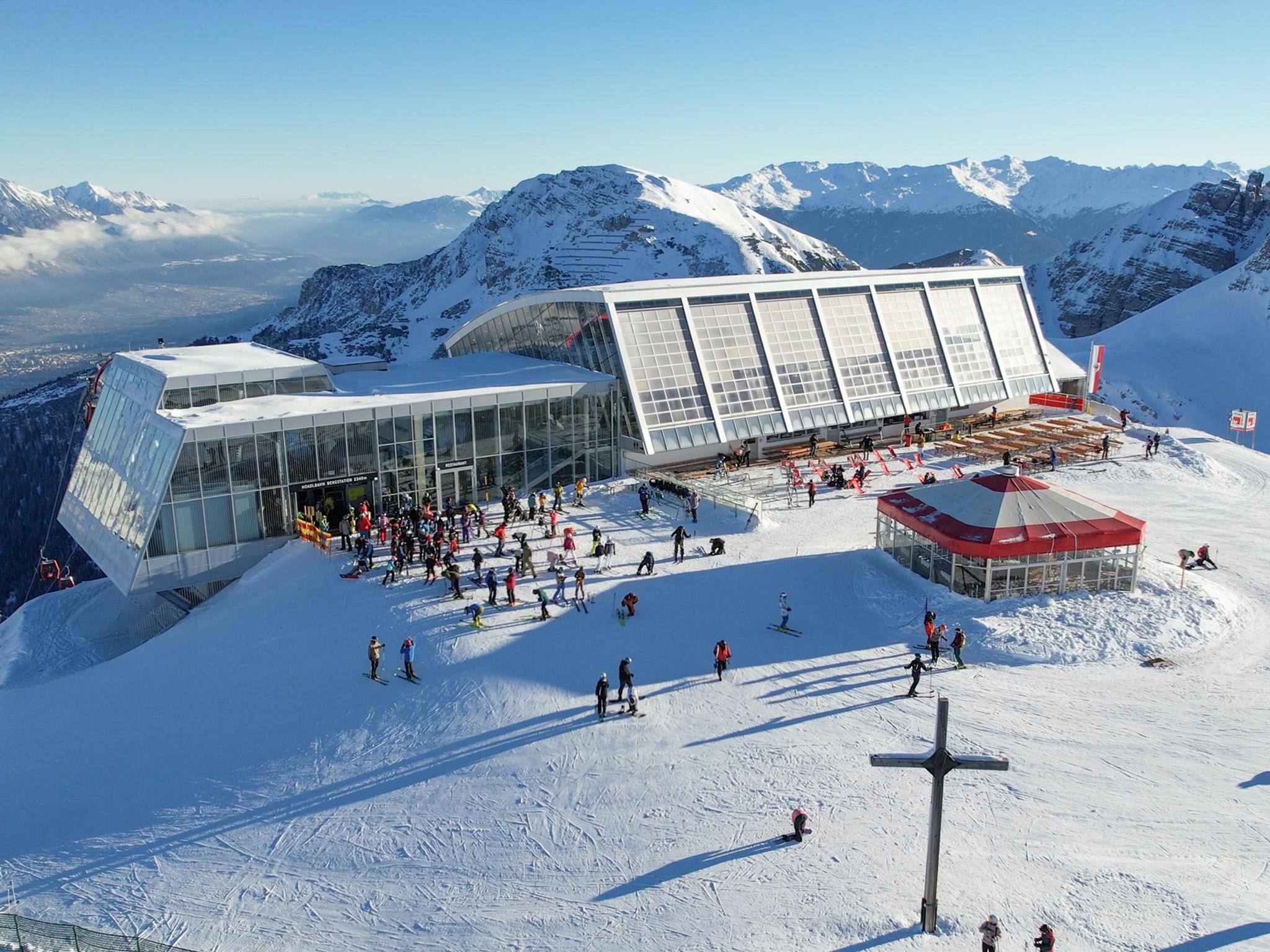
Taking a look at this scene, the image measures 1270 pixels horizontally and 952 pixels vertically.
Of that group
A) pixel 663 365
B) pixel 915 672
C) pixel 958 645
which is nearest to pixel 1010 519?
pixel 958 645

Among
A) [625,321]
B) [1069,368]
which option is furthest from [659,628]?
[1069,368]

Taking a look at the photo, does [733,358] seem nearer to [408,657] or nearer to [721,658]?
[721,658]

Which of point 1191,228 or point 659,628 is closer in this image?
point 659,628

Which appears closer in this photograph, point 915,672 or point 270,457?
point 915,672

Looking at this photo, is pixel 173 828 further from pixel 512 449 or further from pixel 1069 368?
pixel 1069 368

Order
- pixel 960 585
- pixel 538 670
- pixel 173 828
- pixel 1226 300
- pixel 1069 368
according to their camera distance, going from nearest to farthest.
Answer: pixel 173 828 → pixel 538 670 → pixel 960 585 → pixel 1069 368 → pixel 1226 300

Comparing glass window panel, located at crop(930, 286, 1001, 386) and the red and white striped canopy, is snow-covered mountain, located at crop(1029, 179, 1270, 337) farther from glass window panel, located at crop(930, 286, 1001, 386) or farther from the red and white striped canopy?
the red and white striped canopy

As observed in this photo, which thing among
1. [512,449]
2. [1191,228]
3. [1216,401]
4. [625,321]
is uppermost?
[1191,228]

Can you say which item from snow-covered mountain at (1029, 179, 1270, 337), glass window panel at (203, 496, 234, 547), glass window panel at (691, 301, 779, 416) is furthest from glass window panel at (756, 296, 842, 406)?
snow-covered mountain at (1029, 179, 1270, 337)
